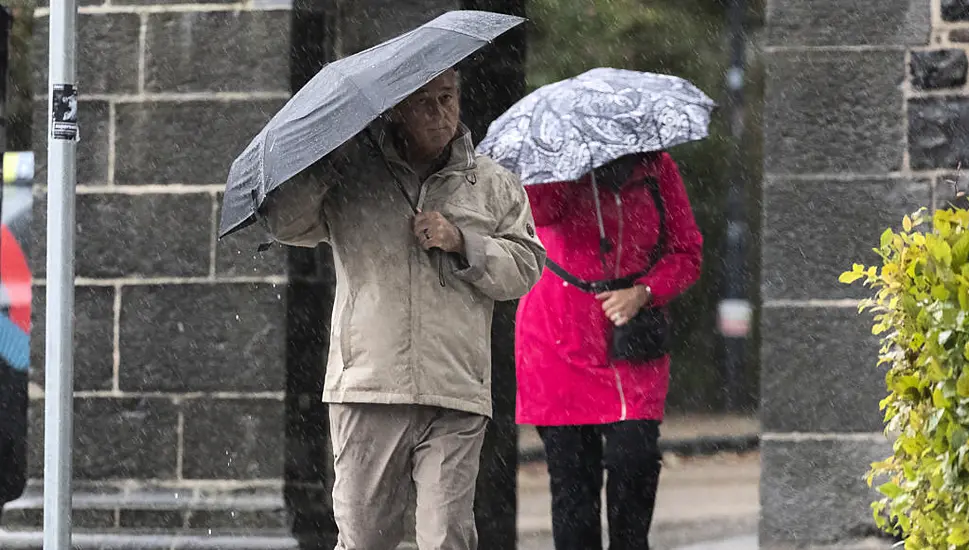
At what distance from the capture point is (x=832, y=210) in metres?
6.47

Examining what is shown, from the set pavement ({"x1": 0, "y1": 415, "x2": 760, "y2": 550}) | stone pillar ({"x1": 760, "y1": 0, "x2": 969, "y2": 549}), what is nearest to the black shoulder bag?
stone pillar ({"x1": 760, "y1": 0, "x2": 969, "y2": 549})

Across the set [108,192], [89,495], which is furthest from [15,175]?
[89,495]

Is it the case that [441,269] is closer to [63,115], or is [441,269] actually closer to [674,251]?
[63,115]

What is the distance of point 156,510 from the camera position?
21.6 feet

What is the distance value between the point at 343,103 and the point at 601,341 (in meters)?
1.75

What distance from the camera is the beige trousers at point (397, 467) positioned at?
4777 millimetres

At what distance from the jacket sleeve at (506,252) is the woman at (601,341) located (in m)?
0.92

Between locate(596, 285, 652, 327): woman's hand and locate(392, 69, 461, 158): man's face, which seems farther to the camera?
locate(596, 285, 652, 327): woman's hand

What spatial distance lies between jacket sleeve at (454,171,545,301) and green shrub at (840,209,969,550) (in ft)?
3.40

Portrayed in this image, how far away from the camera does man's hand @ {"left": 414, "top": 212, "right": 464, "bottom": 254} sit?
474 cm

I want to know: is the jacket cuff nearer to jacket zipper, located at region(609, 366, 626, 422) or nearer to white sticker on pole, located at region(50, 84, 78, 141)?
white sticker on pole, located at region(50, 84, 78, 141)

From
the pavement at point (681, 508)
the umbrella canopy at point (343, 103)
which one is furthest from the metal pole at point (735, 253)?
the umbrella canopy at point (343, 103)

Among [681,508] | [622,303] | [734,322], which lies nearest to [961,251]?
[622,303]

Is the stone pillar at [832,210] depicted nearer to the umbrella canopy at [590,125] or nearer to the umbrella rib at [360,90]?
the umbrella canopy at [590,125]
